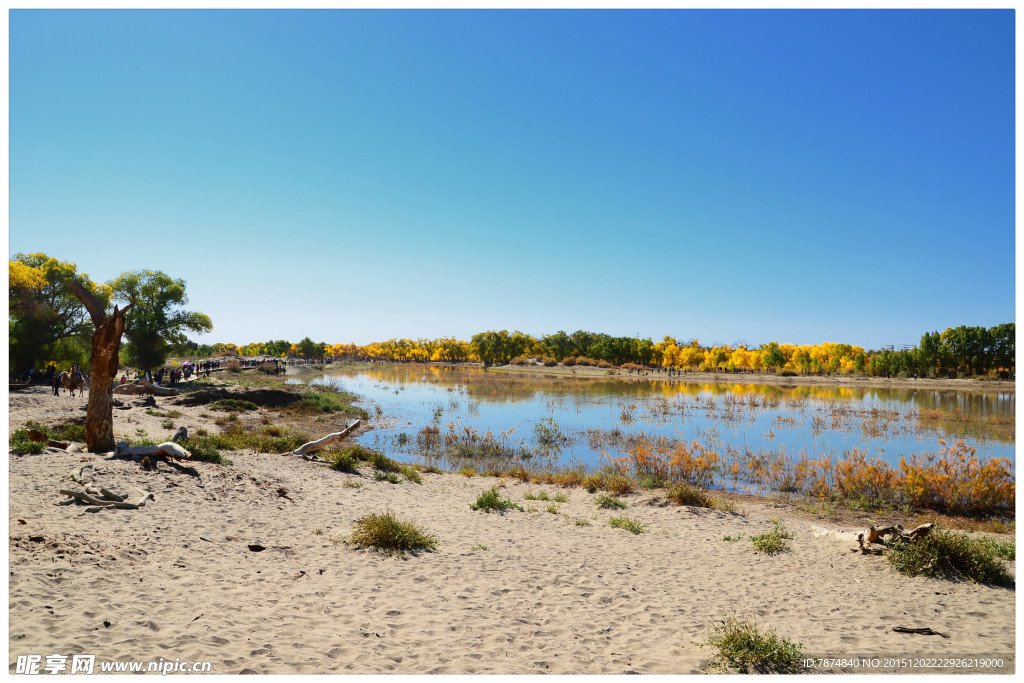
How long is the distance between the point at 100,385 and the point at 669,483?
53.5 feet

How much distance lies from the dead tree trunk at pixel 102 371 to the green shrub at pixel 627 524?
1258 centimetres

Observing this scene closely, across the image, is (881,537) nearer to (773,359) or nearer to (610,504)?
(610,504)

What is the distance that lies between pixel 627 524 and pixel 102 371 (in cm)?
1347

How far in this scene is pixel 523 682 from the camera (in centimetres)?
509

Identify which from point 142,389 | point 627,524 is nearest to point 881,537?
point 627,524

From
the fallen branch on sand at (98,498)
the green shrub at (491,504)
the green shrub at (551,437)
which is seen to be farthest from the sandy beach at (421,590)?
the green shrub at (551,437)

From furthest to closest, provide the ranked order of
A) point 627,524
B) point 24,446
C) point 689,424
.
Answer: point 689,424 < point 24,446 < point 627,524

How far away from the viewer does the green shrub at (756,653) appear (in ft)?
19.2


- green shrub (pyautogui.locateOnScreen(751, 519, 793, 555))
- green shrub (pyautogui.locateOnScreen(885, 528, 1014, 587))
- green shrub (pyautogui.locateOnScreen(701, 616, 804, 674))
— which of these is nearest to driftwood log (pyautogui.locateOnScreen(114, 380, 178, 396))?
green shrub (pyautogui.locateOnScreen(751, 519, 793, 555))

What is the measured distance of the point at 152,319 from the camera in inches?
1935

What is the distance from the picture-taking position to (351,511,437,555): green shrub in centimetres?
945

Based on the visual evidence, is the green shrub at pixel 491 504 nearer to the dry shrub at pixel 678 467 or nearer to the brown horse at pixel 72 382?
the dry shrub at pixel 678 467

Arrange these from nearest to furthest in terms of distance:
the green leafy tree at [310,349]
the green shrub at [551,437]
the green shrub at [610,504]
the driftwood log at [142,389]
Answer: the green shrub at [610,504]
the green shrub at [551,437]
the driftwood log at [142,389]
the green leafy tree at [310,349]

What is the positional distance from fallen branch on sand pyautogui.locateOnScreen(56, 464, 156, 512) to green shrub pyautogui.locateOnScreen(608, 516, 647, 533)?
9889 mm
